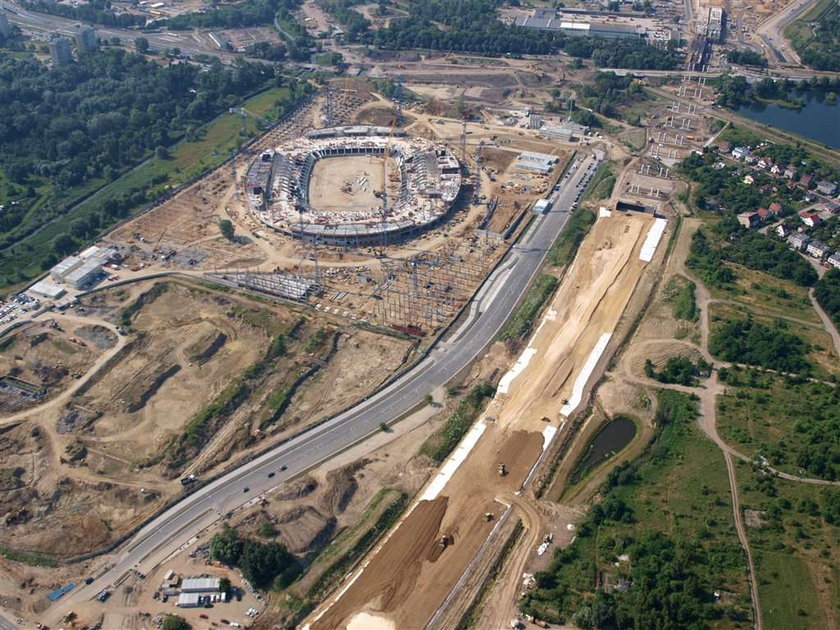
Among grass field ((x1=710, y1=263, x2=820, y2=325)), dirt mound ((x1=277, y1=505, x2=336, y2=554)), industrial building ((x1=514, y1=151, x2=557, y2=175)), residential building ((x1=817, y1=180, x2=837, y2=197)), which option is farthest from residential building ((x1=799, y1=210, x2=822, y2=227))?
dirt mound ((x1=277, y1=505, x2=336, y2=554))

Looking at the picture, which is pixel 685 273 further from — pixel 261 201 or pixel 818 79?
pixel 818 79

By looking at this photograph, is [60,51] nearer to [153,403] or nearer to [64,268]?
[64,268]

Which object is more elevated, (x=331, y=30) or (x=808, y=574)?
(x=331, y=30)

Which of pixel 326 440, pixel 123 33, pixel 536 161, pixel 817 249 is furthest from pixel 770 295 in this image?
pixel 123 33

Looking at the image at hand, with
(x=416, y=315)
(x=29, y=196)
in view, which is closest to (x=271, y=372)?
(x=416, y=315)

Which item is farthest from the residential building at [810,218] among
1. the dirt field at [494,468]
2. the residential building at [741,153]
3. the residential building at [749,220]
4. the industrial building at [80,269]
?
the industrial building at [80,269]

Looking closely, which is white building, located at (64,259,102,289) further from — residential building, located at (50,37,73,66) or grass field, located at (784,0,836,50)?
grass field, located at (784,0,836,50)
